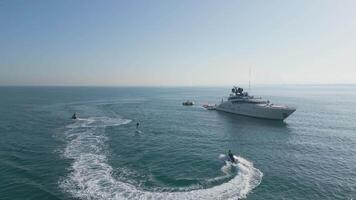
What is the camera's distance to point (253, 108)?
108 m

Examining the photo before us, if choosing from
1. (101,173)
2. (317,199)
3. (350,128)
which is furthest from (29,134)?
(350,128)

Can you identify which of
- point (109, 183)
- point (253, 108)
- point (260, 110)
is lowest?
point (109, 183)

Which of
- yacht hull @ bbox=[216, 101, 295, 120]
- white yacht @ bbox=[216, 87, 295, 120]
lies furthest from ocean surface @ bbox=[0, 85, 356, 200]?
white yacht @ bbox=[216, 87, 295, 120]

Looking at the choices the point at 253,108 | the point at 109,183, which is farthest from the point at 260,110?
the point at 109,183

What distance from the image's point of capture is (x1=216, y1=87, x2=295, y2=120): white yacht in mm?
97750

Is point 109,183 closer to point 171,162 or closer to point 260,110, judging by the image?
point 171,162

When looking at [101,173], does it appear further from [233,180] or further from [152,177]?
[233,180]

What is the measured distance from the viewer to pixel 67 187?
36438 millimetres

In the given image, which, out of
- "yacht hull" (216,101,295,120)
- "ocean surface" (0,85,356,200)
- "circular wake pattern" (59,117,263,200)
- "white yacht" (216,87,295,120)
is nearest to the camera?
"circular wake pattern" (59,117,263,200)

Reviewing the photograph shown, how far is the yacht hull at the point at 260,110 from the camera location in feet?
319

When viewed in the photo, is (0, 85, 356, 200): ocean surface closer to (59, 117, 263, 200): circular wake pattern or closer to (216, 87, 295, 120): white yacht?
(59, 117, 263, 200): circular wake pattern

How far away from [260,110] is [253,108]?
14.1ft

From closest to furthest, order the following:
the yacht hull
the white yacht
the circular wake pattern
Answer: the circular wake pattern, the yacht hull, the white yacht

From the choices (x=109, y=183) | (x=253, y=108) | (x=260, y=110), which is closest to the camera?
(x=109, y=183)
